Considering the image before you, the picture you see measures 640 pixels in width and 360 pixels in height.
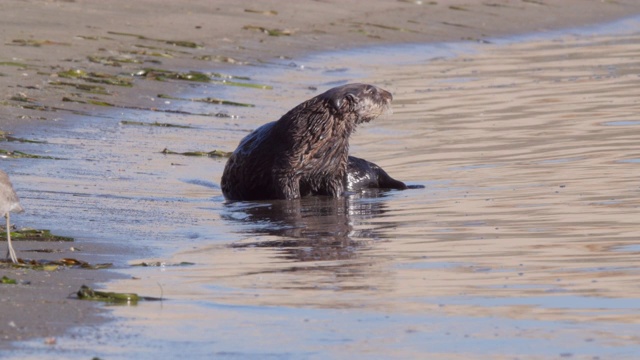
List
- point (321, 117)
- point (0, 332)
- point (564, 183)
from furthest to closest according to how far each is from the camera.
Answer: point (321, 117) < point (564, 183) < point (0, 332)

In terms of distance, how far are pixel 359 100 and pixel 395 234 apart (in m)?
2.87

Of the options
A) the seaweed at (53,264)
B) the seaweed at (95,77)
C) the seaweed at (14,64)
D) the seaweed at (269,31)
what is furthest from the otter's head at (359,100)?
the seaweed at (269,31)

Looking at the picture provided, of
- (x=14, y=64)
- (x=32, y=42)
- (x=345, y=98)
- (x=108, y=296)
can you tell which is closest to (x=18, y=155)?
(x=345, y=98)

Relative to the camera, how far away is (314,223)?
7.77m

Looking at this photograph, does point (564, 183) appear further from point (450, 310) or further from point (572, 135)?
point (450, 310)

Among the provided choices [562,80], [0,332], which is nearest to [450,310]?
[0,332]

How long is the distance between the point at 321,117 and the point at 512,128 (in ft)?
9.73

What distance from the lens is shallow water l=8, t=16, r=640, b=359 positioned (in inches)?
177

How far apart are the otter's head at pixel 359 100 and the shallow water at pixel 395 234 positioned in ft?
1.69

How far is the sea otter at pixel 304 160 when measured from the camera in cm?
905

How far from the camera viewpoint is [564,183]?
8.66 meters

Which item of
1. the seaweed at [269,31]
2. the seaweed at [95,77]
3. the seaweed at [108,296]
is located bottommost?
the seaweed at [108,296]

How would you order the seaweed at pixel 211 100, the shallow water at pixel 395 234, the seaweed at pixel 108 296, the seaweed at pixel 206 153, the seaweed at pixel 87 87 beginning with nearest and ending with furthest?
the shallow water at pixel 395 234 < the seaweed at pixel 108 296 < the seaweed at pixel 206 153 < the seaweed at pixel 87 87 < the seaweed at pixel 211 100

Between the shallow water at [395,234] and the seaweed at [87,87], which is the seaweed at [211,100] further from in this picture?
the seaweed at [87,87]
